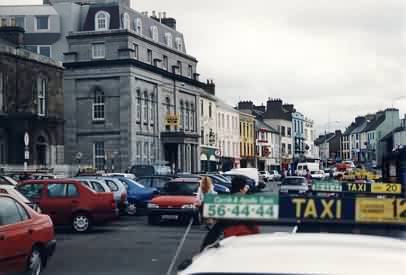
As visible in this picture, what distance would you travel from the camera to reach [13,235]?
10.6m

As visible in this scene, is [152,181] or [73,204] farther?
[152,181]

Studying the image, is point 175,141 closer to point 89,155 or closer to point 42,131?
point 89,155

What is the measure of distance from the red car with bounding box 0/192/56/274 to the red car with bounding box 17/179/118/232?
26.3ft

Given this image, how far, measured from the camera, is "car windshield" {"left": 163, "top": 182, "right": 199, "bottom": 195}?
24359mm

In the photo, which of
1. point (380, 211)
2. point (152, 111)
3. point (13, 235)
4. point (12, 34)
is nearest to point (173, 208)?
point (13, 235)

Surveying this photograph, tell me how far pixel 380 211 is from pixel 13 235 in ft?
23.9

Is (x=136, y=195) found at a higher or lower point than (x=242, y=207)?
lower

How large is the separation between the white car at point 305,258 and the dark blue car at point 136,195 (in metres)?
23.9

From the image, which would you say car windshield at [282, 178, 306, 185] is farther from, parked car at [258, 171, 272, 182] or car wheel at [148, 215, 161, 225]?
parked car at [258, 171, 272, 182]

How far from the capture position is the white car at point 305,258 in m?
2.95

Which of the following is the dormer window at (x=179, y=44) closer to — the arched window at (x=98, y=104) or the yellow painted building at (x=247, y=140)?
the arched window at (x=98, y=104)

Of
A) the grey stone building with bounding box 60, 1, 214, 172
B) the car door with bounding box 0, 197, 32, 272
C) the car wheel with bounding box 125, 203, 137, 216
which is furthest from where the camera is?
the grey stone building with bounding box 60, 1, 214, 172

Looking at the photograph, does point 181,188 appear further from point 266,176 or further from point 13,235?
point 266,176

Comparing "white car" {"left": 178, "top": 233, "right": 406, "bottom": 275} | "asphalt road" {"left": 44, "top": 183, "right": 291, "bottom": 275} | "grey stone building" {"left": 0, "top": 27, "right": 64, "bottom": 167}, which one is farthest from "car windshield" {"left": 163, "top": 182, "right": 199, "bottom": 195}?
"grey stone building" {"left": 0, "top": 27, "right": 64, "bottom": 167}
